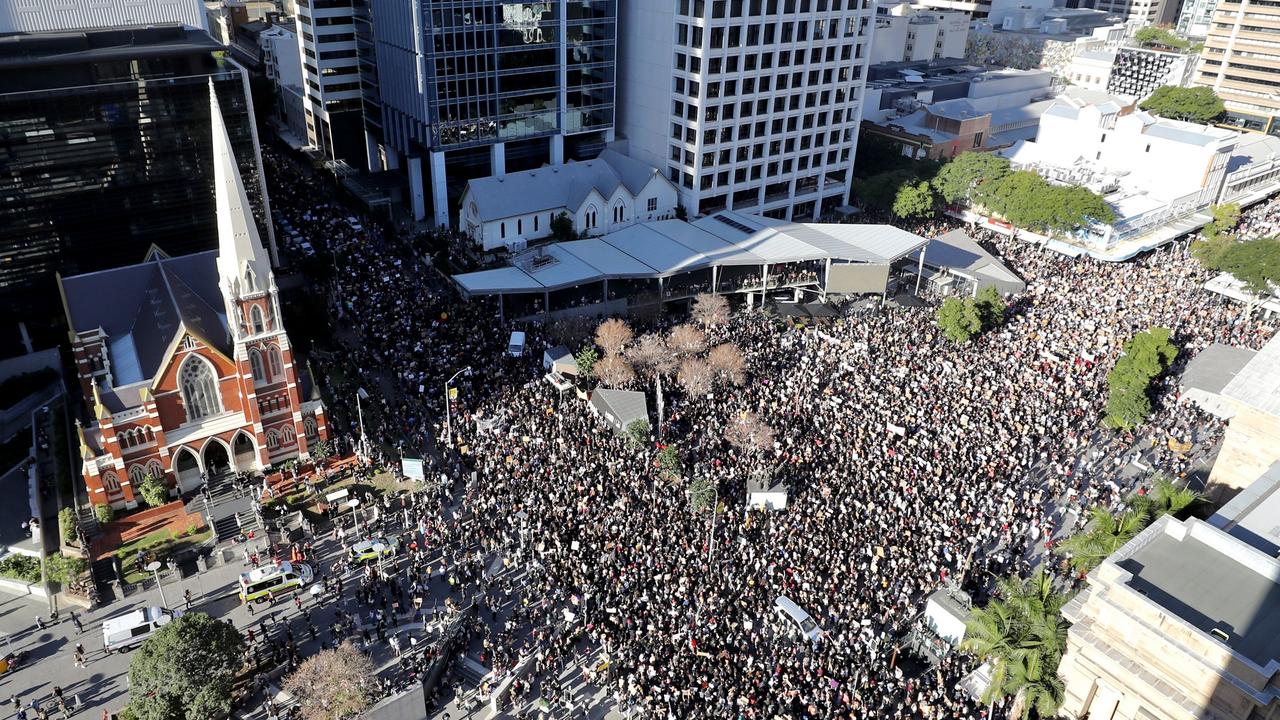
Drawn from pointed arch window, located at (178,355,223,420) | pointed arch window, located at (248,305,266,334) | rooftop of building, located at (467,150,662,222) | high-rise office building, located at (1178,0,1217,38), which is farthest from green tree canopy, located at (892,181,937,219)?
high-rise office building, located at (1178,0,1217,38)

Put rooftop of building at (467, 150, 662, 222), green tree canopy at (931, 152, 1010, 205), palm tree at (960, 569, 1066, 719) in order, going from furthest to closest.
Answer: green tree canopy at (931, 152, 1010, 205)
rooftop of building at (467, 150, 662, 222)
palm tree at (960, 569, 1066, 719)

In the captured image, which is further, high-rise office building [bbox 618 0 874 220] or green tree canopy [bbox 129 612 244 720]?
high-rise office building [bbox 618 0 874 220]

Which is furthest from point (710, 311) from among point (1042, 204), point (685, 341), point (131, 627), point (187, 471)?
point (131, 627)

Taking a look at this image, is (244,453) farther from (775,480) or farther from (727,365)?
(775,480)

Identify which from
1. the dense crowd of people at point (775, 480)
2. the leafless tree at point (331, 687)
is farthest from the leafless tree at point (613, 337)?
the leafless tree at point (331, 687)

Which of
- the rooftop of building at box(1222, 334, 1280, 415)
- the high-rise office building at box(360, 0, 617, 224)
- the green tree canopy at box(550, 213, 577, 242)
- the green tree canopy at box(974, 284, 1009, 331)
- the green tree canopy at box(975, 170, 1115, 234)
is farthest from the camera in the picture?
the green tree canopy at box(550, 213, 577, 242)

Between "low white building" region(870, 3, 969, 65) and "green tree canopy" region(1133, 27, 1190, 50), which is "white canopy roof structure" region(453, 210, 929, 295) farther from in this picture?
"green tree canopy" region(1133, 27, 1190, 50)

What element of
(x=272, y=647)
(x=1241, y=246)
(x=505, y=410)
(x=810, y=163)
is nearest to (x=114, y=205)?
(x=505, y=410)
